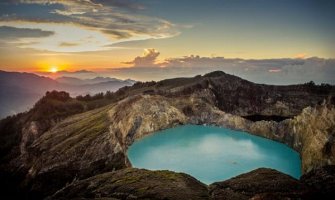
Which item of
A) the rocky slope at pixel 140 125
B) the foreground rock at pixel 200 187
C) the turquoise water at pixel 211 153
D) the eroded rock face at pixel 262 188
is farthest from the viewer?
the rocky slope at pixel 140 125

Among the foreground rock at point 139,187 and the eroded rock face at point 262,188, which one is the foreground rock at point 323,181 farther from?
the foreground rock at point 139,187

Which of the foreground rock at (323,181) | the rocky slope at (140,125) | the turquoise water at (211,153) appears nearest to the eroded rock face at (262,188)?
the foreground rock at (323,181)

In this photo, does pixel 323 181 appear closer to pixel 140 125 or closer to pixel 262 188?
pixel 262 188

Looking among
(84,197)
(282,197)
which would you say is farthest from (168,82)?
(282,197)

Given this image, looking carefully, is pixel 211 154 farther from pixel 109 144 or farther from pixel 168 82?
pixel 168 82

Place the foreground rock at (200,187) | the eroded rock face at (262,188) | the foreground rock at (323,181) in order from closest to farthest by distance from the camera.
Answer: the foreground rock at (323,181), the eroded rock face at (262,188), the foreground rock at (200,187)

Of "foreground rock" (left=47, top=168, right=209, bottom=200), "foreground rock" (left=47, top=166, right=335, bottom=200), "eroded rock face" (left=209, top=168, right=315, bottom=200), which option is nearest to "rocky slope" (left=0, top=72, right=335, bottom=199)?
"foreground rock" (left=47, top=168, right=209, bottom=200)

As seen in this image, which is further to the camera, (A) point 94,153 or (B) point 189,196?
(A) point 94,153
